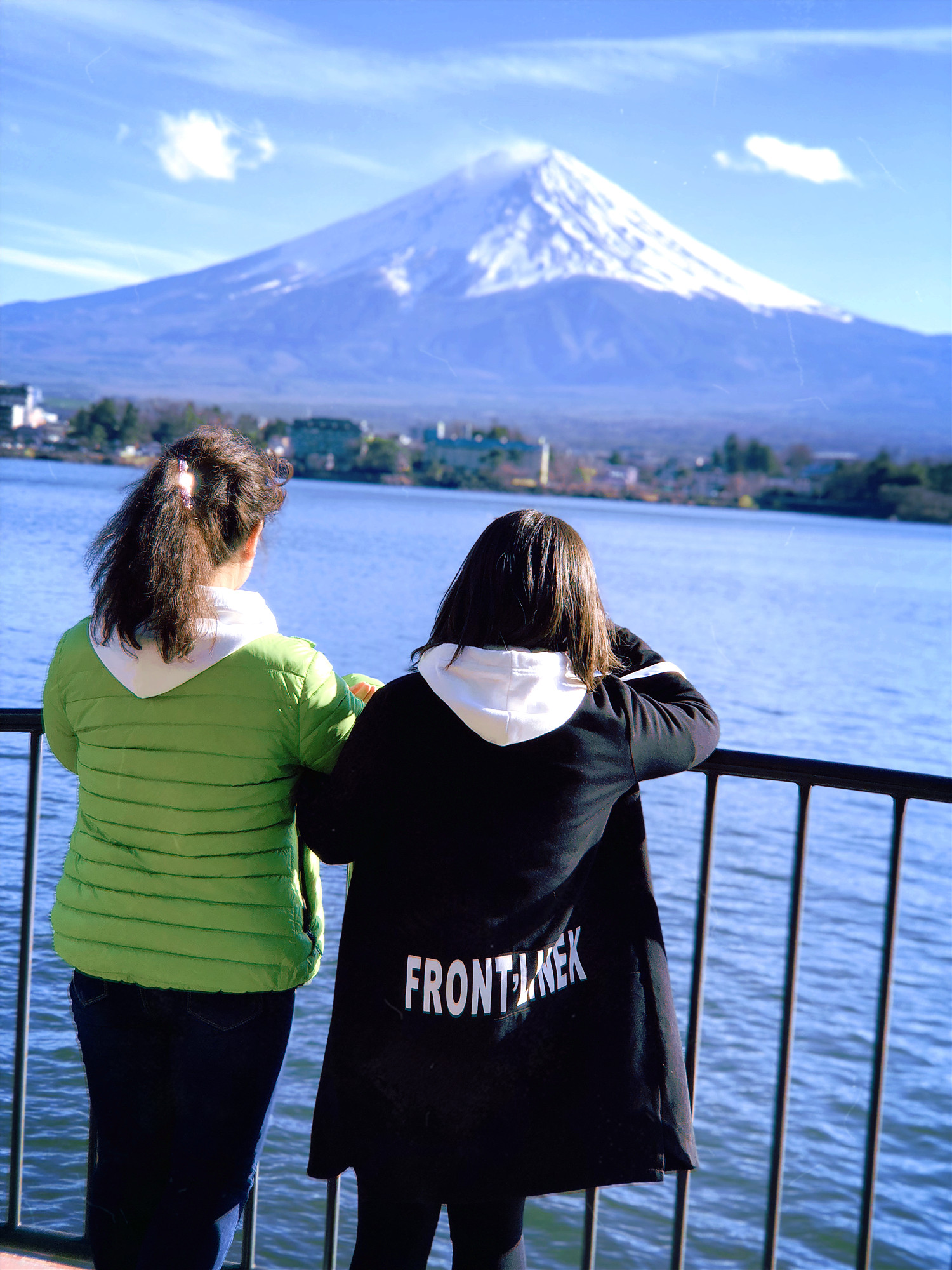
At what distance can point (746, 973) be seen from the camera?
8086 mm

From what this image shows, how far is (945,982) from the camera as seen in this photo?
27.9ft

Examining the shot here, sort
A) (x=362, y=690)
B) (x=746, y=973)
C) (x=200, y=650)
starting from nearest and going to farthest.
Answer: (x=200, y=650) → (x=362, y=690) → (x=746, y=973)

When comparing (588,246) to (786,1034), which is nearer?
(786,1034)

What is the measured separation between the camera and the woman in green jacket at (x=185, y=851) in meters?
1.46

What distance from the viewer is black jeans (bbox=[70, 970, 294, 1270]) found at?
1.47 m

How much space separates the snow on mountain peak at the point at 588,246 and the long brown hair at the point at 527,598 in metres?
136

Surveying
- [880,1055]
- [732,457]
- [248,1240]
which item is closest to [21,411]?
[248,1240]

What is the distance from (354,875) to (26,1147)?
4.25 metres

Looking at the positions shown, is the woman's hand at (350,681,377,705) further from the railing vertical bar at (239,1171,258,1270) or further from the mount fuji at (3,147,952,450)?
the mount fuji at (3,147,952,450)

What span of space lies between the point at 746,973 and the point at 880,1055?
6599 millimetres

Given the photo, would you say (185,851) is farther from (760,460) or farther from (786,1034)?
(760,460)

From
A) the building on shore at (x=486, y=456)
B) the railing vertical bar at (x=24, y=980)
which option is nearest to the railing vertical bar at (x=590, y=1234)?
the railing vertical bar at (x=24, y=980)

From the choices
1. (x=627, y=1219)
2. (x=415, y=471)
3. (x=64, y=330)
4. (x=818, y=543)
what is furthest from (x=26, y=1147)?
(x=64, y=330)

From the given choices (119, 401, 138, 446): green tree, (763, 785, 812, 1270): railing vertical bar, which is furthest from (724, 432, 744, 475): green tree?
(763, 785, 812, 1270): railing vertical bar
